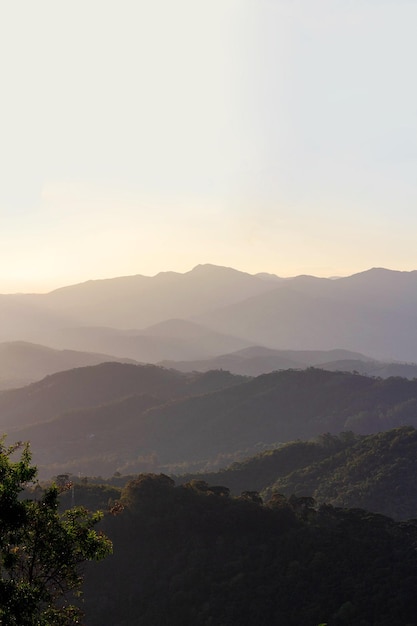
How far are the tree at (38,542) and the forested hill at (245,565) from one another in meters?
31.4

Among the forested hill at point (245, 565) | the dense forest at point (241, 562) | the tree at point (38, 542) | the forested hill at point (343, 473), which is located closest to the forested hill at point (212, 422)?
the forested hill at point (343, 473)

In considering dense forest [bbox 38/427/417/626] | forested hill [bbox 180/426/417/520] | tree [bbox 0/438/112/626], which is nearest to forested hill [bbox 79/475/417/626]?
dense forest [bbox 38/427/417/626]

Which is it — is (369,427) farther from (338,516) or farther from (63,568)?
(63,568)

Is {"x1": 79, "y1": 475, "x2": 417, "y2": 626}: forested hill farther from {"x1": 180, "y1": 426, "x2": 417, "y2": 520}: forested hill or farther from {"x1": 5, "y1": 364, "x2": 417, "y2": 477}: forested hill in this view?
{"x1": 5, "y1": 364, "x2": 417, "y2": 477}: forested hill

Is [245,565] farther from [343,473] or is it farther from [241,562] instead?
[343,473]

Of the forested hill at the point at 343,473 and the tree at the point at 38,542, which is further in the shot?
the forested hill at the point at 343,473

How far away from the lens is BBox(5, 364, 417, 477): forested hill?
148375mm

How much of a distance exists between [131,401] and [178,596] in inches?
5609

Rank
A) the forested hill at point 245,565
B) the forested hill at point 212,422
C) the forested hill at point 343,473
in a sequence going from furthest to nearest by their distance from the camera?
1. the forested hill at point 212,422
2. the forested hill at point 343,473
3. the forested hill at point 245,565

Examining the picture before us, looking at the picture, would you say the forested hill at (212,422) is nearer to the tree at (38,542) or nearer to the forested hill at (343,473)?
the forested hill at (343,473)

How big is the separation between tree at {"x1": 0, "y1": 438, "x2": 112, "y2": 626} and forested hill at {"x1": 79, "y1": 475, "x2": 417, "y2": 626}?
31.4 metres

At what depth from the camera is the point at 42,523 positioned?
17703 mm

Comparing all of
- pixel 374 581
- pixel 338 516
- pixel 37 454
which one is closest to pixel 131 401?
pixel 37 454

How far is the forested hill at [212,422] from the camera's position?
487 feet
